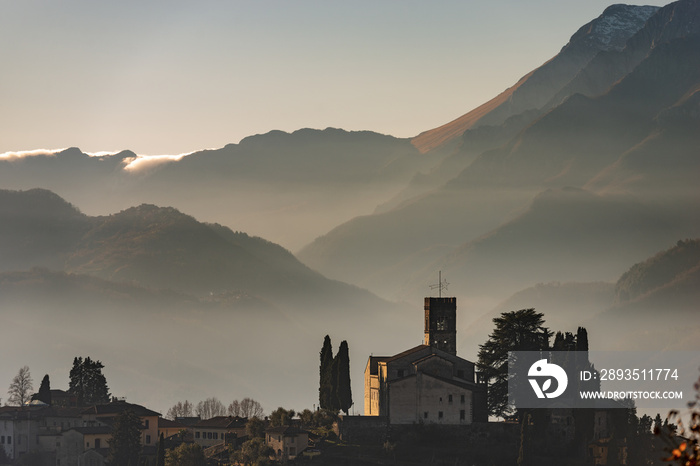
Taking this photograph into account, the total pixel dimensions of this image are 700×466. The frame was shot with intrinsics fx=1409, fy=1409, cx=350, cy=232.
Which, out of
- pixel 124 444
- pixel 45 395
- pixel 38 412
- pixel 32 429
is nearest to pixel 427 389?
pixel 124 444

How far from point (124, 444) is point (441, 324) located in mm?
36283

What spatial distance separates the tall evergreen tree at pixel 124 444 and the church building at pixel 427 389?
24.8m

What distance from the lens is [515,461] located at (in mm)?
131500

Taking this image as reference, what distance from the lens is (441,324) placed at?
15250 cm

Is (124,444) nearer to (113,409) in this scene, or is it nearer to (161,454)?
(161,454)

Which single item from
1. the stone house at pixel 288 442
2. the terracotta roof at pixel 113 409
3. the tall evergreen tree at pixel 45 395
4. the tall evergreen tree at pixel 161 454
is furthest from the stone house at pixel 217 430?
the tall evergreen tree at pixel 45 395

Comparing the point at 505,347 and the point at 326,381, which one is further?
the point at 326,381

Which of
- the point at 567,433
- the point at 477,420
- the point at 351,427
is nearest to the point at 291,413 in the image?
the point at 351,427

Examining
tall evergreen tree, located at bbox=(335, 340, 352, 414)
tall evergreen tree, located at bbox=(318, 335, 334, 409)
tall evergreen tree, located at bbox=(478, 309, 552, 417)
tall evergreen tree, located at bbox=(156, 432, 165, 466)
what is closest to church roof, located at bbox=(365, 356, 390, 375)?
tall evergreen tree, located at bbox=(318, 335, 334, 409)

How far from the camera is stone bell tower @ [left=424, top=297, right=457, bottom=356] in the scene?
497 ft

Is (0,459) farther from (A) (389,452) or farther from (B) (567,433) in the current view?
(B) (567,433)

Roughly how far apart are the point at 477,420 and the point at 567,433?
9724 millimetres

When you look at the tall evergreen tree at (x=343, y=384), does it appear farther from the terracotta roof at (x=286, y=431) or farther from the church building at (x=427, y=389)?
the terracotta roof at (x=286, y=431)

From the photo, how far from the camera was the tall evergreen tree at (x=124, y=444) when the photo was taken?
140250 millimetres
